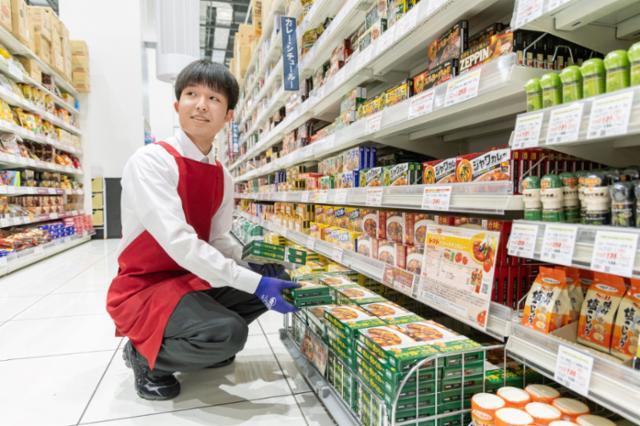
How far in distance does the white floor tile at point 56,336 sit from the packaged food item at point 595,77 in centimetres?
246

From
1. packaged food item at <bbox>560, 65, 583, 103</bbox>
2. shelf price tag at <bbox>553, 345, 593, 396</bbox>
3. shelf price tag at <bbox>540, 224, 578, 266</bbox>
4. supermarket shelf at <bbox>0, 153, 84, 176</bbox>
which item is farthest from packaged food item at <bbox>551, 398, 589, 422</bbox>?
supermarket shelf at <bbox>0, 153, 84, 176</bbox>

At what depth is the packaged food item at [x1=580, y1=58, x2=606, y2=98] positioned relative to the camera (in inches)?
36.3

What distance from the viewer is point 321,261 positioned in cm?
301

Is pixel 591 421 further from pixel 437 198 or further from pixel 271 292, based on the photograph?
pixel 271 292

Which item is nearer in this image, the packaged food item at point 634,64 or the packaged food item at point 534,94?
the packaged food item at point 634,64

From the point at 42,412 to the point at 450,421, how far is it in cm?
154

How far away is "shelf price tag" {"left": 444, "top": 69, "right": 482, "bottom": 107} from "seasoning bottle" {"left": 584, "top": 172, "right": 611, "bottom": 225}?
1.43ft

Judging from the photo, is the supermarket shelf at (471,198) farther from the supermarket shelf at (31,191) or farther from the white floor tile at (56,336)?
the supermarket shelf at (31,191)

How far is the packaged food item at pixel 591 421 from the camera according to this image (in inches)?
36.9

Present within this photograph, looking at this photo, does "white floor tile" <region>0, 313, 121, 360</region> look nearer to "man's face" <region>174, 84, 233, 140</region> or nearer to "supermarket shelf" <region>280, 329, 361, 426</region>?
"supermarket shelf" <region>280, 329, 361, 426</region>

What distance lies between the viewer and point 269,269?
76.2 inches

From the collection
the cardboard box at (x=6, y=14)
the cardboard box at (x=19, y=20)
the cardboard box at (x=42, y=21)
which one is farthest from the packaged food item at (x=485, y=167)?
the cardboard box at (x=42, y=21)

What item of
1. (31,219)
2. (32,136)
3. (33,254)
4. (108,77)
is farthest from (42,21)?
(33,254)

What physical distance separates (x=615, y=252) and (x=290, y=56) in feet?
9.72
